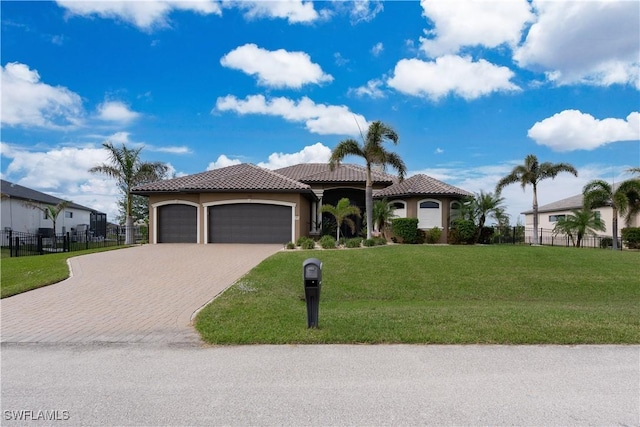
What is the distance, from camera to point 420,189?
24172mm

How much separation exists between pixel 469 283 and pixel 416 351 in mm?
8042

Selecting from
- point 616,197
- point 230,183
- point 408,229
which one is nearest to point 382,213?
point 408,229

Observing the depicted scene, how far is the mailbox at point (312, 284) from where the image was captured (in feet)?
18.6

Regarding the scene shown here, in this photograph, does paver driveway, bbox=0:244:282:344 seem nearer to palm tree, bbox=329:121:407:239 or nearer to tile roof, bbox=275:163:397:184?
palm tree, bbox=329:121:407:239

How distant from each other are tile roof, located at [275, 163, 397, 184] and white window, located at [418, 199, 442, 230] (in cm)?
394

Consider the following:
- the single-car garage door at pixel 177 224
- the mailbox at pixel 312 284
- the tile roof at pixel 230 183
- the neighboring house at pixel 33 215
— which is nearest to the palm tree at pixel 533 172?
the tile roof at pixel 230 183

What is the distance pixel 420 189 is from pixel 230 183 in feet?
38.4

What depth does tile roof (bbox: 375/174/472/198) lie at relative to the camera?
23781mm

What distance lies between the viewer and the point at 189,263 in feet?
46.5

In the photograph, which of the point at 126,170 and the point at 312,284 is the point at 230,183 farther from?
the point at 312,284

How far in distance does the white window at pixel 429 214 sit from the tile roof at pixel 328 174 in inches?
155

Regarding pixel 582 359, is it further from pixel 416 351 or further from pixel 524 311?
pixel 524 311

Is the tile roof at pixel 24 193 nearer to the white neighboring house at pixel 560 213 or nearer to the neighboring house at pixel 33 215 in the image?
the neighboring house at pixel 33 215

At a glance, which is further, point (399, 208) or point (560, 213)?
point (560, 213)
